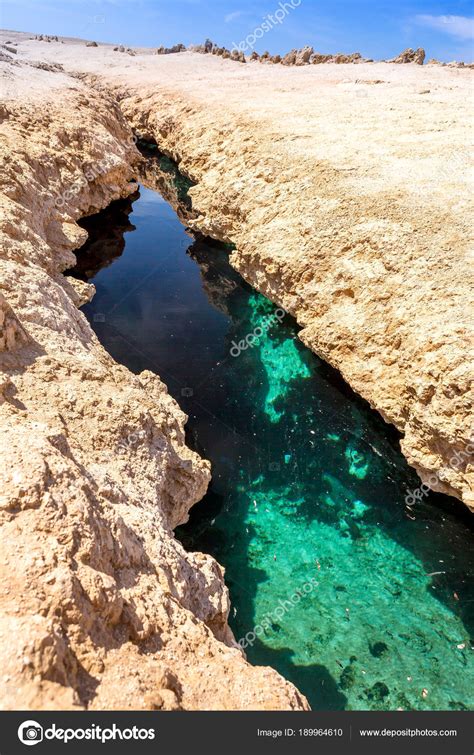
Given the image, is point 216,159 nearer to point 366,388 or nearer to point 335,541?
point 366,388

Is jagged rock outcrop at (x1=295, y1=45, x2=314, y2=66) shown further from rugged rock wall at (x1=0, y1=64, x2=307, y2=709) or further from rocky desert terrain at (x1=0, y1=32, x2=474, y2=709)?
rugged rock wall at (x1=0, y1=64, x2=307, y2=709)

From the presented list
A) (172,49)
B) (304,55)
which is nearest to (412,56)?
(304,55)

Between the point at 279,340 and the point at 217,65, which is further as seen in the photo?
the point at 217,65

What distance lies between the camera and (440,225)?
12695mm

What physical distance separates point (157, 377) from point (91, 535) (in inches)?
253

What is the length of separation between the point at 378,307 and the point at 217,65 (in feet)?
176

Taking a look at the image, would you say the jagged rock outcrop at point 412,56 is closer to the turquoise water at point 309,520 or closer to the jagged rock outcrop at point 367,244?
the jagged rock outcrop at point 367,244
